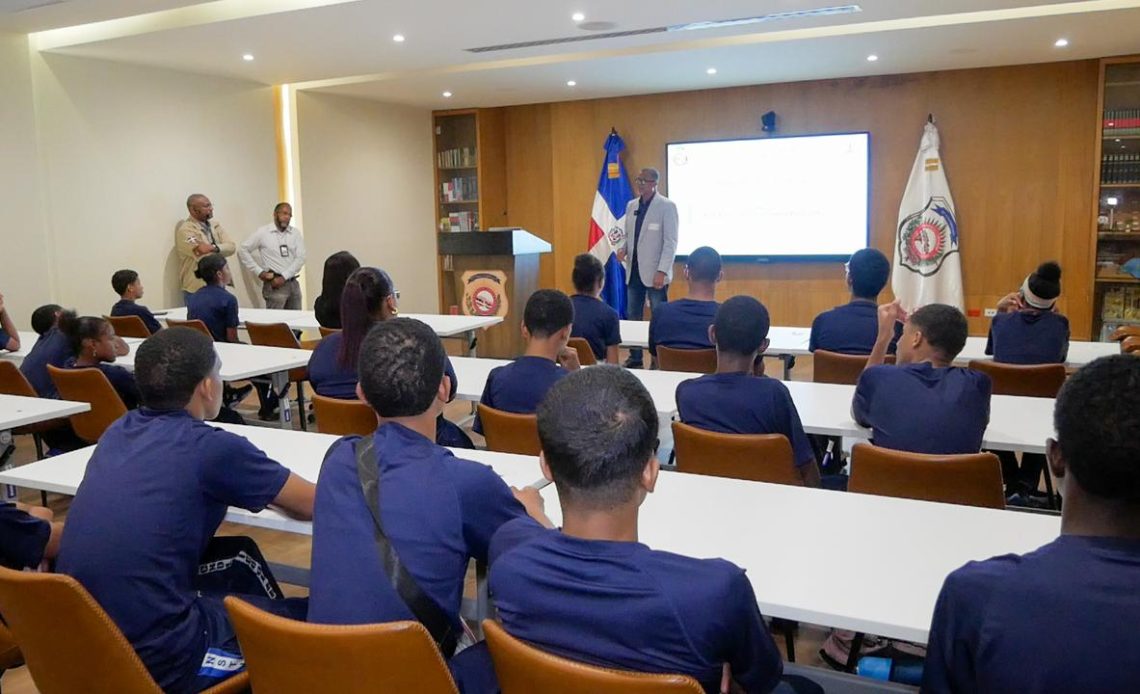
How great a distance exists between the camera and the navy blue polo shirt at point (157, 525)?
1773 mm

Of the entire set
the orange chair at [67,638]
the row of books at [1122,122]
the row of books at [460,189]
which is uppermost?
the row of books at [1122,122]

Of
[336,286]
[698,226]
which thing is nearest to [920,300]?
[698,226]

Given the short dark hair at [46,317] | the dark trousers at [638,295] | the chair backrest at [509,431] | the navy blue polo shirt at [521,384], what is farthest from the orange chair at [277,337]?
the dark trousers at [638,295]

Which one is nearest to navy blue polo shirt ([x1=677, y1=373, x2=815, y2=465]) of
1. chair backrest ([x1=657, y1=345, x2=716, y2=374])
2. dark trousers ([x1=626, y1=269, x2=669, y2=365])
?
chair backrest ([x1=657, y1=345, x2=716, y2=374])

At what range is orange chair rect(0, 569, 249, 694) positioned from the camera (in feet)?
5.19

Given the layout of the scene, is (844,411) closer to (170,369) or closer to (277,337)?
(170,369)

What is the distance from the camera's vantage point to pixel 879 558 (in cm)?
180

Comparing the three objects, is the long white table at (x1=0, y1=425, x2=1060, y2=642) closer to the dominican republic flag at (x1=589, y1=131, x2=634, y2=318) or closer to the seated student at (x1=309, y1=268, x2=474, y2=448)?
the seated student at (x1=309, y1=268, x2=474, y2=448)

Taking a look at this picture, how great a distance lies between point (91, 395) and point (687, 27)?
4.74 meters

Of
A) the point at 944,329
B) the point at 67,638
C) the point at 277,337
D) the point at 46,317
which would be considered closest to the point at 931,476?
the point at 944,329

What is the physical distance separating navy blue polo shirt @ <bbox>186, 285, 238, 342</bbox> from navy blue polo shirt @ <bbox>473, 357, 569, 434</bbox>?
327 centimetres

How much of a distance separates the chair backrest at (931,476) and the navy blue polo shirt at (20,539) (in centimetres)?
198

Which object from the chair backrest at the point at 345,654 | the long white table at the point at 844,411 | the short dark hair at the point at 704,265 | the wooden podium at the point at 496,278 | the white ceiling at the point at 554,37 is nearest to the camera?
the chair backrest at the point at 345,654

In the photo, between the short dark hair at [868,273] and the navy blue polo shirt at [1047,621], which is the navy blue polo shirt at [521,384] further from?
the navy blue polo shirt at [1047,621]
